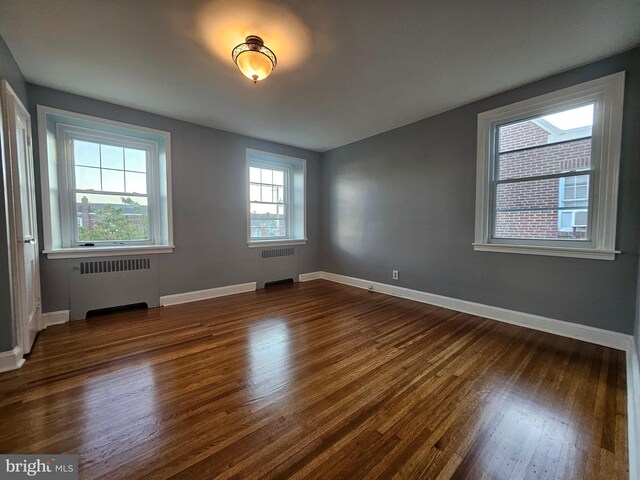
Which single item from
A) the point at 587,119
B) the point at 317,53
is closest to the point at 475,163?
the point at 587,119

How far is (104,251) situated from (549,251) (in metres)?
4.95

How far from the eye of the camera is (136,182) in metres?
3.50

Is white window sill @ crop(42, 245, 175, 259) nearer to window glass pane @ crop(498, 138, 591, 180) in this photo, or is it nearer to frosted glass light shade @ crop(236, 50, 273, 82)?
frosted glass light shade @ crop(236, 50, 273, 82)

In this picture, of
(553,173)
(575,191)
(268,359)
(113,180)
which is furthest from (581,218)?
→ (113,180)

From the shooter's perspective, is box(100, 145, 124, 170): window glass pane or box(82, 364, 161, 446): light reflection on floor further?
box(100, 145, 124, 170): window glass pane

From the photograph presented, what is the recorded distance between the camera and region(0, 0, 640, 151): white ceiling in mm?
1761

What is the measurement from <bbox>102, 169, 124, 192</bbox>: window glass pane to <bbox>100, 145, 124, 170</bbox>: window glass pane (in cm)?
7

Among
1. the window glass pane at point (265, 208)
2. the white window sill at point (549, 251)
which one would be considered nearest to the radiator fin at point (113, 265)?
the window glass pane at point (265, 208)

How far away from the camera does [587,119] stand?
2.42 meters

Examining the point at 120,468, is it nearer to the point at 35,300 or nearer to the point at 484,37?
the point at 35,300

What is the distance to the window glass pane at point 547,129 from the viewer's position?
2.45m

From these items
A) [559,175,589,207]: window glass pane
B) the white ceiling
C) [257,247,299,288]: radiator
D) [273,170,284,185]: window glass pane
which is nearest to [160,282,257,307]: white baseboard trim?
[257,247,299,288]: radiator

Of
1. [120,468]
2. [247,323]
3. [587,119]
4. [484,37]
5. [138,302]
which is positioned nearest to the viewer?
[120,468]

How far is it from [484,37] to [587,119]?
1.37 m
